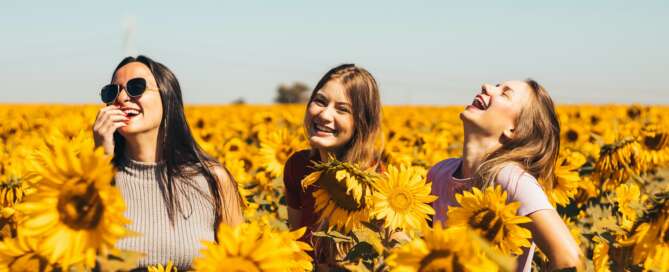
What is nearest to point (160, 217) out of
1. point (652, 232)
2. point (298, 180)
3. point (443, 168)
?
point (298, 180)

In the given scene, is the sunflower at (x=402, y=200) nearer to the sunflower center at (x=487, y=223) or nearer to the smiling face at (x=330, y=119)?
the sunflower center at (x=487, y=223)

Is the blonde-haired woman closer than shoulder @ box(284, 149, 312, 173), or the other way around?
the blonde-haired woman

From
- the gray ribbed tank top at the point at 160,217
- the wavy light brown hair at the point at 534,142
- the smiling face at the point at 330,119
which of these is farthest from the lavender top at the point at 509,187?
the gray ribbed tank top at the point at 160,217

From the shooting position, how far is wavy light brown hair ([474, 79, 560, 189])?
10.8ft

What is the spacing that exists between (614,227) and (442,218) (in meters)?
0.78

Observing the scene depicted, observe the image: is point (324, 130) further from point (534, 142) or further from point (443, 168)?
point (534, 142)

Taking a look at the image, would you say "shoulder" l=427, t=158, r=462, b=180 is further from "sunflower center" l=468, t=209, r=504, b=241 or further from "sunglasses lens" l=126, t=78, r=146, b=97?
"sunglasses lens" l=126, t=78, r=146, b=97

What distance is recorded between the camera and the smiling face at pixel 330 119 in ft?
12.0

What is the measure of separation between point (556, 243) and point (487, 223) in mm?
543

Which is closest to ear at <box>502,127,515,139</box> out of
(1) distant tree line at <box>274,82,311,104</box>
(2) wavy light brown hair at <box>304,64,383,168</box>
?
(2) wavy light brown hair at <box>304,64,383,168</box>

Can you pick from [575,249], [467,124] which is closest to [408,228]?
[575,249]

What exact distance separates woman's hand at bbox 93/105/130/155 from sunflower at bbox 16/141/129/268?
80cm

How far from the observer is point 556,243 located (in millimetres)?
2818

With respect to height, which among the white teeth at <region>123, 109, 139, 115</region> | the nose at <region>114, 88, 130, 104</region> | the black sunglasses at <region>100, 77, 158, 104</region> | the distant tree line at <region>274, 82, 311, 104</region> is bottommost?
the distant tree line at <region>274, 82, 311, 104</region>
